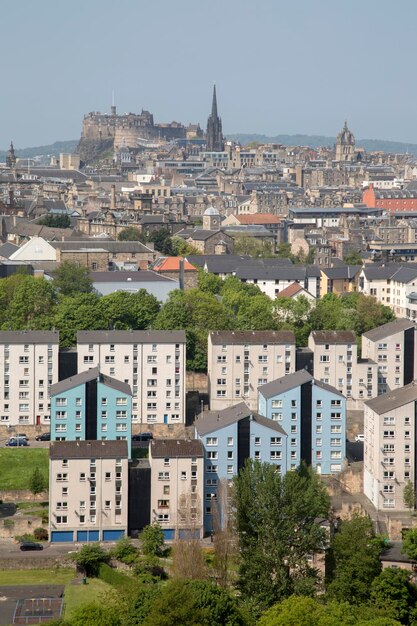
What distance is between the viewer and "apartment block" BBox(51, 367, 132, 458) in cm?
4231

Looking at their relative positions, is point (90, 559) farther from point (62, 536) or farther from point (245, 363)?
point (245, 363)

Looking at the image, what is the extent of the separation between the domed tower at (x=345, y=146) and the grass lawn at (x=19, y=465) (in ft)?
422

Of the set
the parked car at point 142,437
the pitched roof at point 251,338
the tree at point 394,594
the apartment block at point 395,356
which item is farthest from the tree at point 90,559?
the apartment block at point 395,356

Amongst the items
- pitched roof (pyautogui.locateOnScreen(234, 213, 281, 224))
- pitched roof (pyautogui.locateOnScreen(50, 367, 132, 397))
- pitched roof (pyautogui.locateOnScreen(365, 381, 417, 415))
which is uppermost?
pitched roof (pyautogui.locateOnScreen(234, 213, 281, 224))

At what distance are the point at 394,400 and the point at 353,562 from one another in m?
8.92

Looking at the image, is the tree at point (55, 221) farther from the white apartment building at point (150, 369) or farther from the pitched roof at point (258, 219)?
the white apartment building at point (150, 369)

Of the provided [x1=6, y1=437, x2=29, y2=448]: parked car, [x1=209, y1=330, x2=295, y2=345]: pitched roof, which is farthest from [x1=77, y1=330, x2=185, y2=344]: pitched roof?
[x1=6, y1=437, x2=29, y2=448]: parked car

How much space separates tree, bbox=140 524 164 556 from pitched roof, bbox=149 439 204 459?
6.03ft

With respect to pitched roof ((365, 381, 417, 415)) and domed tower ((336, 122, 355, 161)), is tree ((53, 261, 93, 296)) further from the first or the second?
domed tower ((336, 122, 355, 161))

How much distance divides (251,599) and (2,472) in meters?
12.0

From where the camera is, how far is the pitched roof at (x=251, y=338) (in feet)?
154

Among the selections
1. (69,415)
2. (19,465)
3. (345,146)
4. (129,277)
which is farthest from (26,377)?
(345,146)

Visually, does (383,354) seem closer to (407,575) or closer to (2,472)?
(2,472)

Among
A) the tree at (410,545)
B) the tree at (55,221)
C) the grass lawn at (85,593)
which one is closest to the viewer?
the grass lawn at (85,593)
